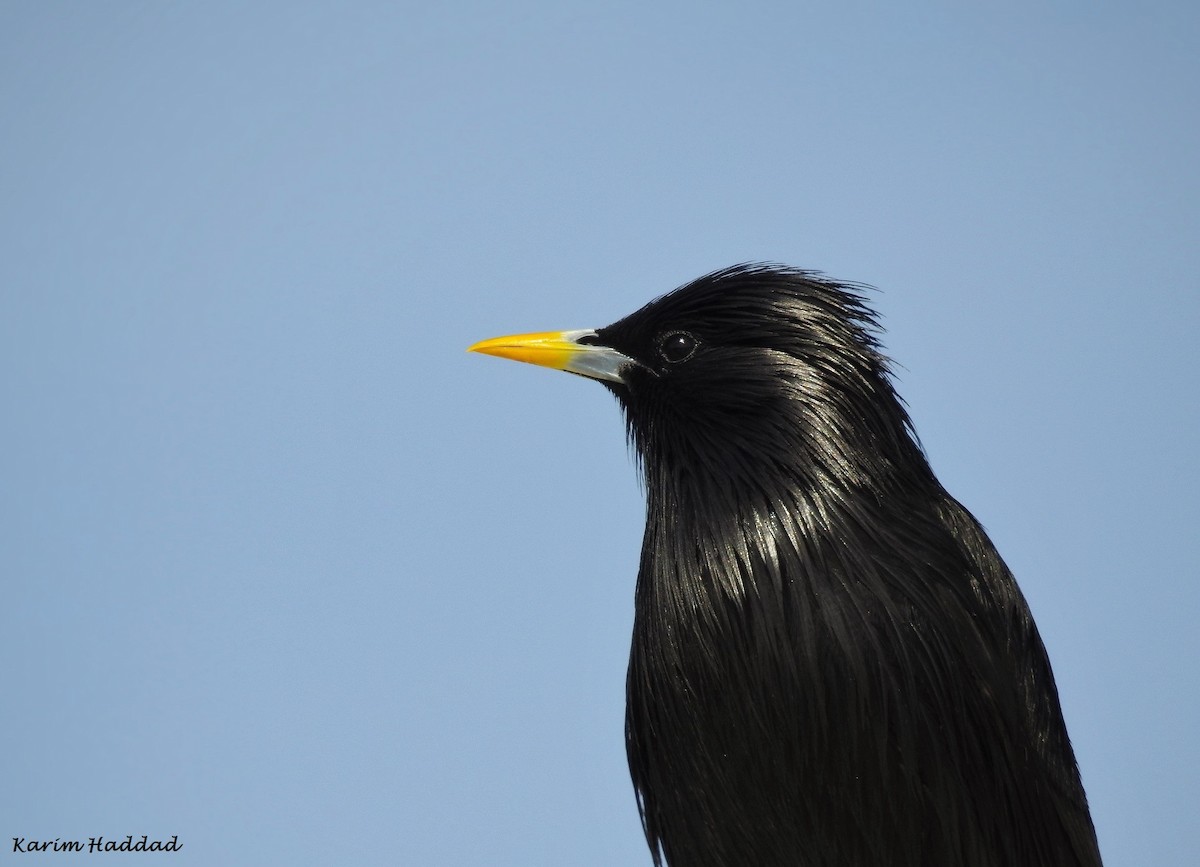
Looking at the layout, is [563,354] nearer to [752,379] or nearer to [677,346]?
[677,346]

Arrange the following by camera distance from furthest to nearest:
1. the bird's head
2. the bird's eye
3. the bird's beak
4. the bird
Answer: the bird's beak < the bird's eye < the bird's head < the bird

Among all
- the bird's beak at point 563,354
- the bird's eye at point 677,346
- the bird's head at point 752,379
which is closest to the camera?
the bird's head at point 752,379

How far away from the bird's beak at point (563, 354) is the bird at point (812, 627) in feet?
0.27

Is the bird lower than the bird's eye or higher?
lower

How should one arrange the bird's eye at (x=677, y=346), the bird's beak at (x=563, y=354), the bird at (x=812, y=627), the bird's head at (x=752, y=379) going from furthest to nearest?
1. the bird's beak at (x=563, y=354)
2. the bird's eye at (x=677, y=346)
3. the bird's head at (x=752, y=379)
4. the bird at (x=812, y=627)

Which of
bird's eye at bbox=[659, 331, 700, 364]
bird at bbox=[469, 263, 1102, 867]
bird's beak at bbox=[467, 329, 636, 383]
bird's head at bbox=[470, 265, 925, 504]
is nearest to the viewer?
bird at bbox=[469, 263, 1102, 867]

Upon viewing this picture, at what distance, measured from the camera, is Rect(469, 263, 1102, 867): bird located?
3.90m

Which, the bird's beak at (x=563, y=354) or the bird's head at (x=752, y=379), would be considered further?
the bird's beak at (x=563, y=354)

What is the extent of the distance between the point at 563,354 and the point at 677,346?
0.47 meters

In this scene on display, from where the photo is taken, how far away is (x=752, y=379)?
443 centimetres

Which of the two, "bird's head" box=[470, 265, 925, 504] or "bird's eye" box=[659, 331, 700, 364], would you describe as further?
"bird's eye" box=[659, 331, 700, 364]

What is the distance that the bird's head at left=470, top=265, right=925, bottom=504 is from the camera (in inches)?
169

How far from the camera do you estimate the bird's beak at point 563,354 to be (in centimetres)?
481

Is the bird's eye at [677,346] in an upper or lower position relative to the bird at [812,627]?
upper
